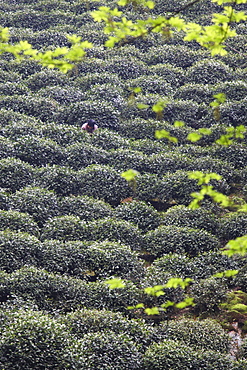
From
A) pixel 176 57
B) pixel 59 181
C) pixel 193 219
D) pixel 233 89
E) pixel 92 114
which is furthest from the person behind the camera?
pixel 176 57

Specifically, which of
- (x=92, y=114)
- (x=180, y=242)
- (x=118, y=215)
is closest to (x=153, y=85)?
(x=92, y=114)

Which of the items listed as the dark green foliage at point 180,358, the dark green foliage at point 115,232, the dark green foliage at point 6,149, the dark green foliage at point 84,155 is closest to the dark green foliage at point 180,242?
the dark green foliage at point 115,232

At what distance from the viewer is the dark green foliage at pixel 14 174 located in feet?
50.3

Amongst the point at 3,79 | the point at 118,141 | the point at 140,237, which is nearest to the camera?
the point at 140,237

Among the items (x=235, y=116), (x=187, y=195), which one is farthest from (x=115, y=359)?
(x=235, y=116)

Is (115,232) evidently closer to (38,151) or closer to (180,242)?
(180,242)

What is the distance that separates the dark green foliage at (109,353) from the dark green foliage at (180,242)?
3739 millimetres

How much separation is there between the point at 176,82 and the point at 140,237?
36.0 ft

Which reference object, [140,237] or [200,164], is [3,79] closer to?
[200,164]

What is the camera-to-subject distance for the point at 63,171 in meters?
15.9

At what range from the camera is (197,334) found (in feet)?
33.3

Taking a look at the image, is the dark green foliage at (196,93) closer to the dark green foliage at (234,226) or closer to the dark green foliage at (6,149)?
the dark green foliage at (6,149)

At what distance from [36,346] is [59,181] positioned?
24.6 feet

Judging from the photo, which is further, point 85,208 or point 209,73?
point 209,73
